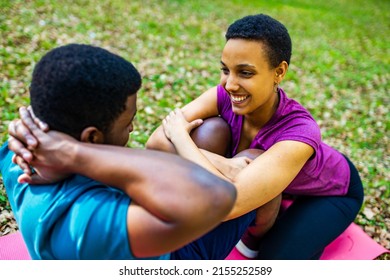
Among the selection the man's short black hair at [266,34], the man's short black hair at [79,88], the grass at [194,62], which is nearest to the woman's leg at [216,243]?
the man's short black hair at [79,88]

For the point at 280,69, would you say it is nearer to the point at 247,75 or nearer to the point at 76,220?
the point at 247,75

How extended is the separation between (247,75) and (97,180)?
1425 mm

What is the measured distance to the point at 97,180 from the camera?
4.81ft

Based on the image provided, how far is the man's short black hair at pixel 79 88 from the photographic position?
57.2 inches

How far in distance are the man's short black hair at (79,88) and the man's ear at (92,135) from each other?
2 cm

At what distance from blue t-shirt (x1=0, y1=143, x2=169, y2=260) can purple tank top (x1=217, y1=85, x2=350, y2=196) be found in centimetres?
137

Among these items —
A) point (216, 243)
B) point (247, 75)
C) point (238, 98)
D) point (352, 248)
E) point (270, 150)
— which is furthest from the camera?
point (352, 248)

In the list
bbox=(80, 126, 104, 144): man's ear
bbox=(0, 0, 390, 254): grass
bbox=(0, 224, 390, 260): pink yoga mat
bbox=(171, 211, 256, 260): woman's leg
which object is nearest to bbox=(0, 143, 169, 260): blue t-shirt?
bbox=(80, 126, 104, 144): man's ear

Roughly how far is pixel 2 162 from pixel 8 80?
3800 mm

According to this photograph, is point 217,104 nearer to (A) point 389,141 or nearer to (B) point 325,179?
(B) point 325,179

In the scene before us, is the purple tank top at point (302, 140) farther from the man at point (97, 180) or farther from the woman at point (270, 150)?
the man at point (97, 180)

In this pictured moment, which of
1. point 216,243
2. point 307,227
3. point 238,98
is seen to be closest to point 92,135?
point 216,243

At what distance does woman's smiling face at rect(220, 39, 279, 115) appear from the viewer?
96.9 inches
